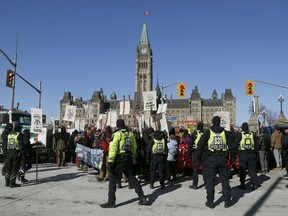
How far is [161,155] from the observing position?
9.66 metres

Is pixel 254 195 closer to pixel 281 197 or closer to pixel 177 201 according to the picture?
pixel 281 197

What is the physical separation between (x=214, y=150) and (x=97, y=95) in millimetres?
168985

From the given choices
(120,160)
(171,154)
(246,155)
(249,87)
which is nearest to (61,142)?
(171,154)

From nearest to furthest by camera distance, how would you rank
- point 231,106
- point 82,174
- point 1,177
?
1. point 1,177
2. point 82,174
3. point 231,106

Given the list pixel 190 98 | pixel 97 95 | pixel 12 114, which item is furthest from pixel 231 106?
pixel 12 114

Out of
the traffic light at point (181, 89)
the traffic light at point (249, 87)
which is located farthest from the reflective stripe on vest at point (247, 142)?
the traffic light at point (249, 87)

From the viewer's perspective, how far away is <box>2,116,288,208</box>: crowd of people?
738 cm

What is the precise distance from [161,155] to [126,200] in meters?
2.16

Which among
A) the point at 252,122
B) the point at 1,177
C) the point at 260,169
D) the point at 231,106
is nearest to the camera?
the point at 1,177

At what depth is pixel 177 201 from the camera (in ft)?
25.6

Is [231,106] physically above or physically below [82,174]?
above

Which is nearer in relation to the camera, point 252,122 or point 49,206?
point 49,206

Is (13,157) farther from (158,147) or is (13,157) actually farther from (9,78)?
(9,78)

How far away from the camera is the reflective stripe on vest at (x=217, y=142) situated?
7.47 metres
